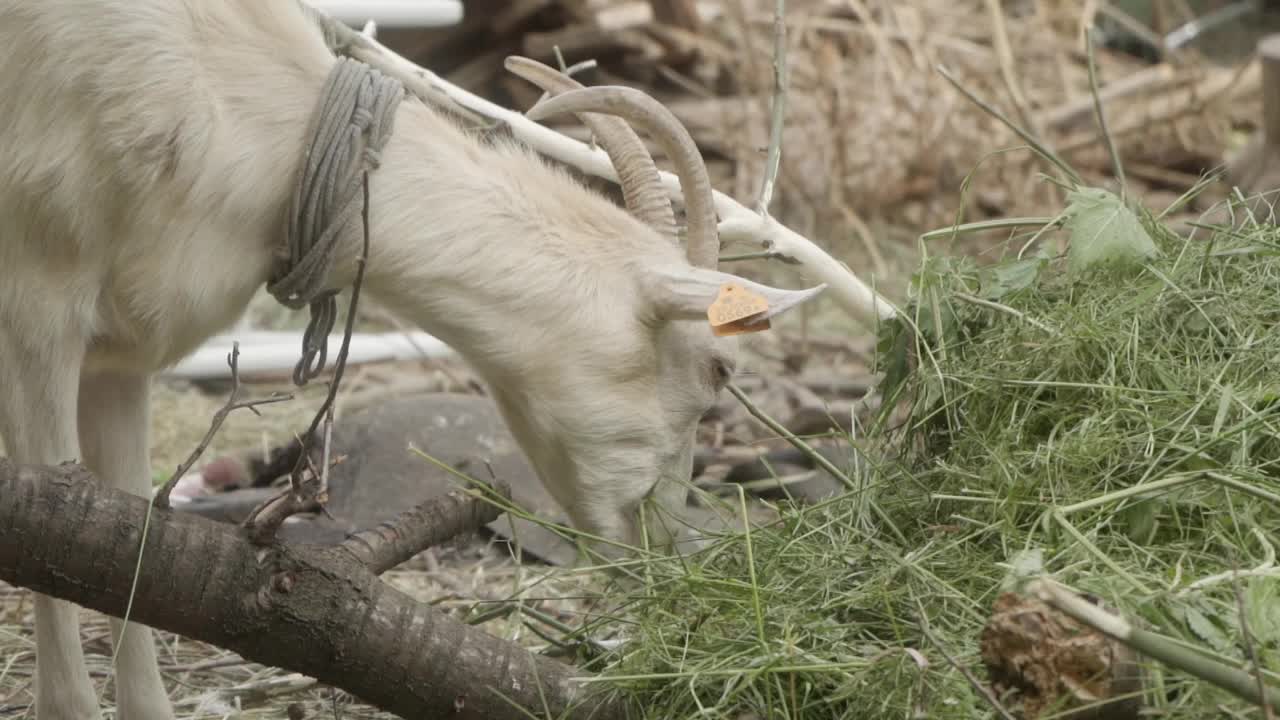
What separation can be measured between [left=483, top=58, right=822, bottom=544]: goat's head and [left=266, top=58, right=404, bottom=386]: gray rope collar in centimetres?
41

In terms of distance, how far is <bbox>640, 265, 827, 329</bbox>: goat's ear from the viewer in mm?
3488

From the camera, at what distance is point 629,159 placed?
12.6 ft

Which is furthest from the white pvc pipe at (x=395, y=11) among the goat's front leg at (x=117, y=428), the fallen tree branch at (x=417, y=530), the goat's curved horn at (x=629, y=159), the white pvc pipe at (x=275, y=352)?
the fallen tree branch at (x=417, y=530)

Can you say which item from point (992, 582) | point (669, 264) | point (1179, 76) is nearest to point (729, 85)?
point (1179, 76)

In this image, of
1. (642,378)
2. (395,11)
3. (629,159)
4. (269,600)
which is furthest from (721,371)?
(395,11)

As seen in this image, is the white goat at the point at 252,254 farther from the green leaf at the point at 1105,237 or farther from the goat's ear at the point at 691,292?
the green leaf at the point at 1105,237

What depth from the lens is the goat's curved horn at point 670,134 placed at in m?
3.59

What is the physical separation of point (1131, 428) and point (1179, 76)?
8.00 metres

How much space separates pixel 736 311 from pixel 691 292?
0.20 meters

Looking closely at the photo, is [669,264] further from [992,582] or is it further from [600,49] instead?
[600,49]

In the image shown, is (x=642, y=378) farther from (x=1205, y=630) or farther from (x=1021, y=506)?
(x=1205, y=630)

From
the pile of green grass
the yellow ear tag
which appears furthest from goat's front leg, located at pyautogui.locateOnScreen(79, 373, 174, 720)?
the yellow ear tag

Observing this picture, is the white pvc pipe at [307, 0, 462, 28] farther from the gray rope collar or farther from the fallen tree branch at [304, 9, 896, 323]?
the gray rope collar

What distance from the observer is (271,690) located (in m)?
3.92
